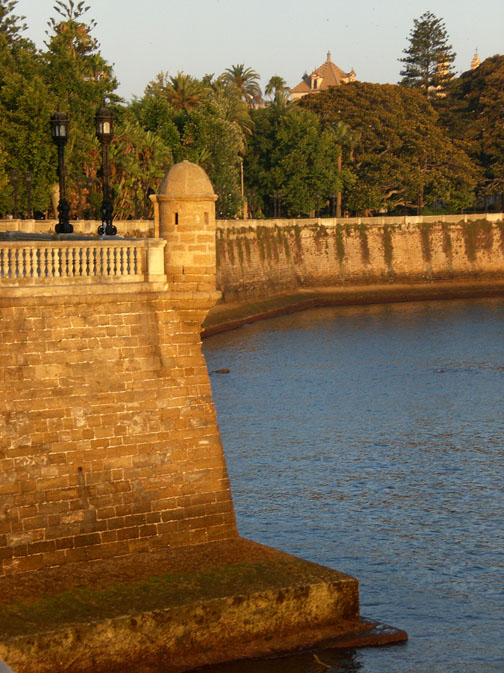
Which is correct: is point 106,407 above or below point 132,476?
above

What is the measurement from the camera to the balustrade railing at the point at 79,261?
61.1 ft

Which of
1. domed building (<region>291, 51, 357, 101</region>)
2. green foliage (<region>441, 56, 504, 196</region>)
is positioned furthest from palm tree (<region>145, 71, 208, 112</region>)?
domed building (<region>291, 51, 357, 101</region>)

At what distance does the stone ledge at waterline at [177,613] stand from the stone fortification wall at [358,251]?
54.9m

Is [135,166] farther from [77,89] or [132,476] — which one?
[132,476]

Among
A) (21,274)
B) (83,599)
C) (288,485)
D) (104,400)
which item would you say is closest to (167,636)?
(83,599)

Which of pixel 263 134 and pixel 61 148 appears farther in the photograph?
pixel 263 134

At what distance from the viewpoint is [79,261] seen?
755 inches

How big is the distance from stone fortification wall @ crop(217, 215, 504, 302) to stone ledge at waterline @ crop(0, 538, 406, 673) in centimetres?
5491

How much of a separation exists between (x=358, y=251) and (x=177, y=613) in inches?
2682

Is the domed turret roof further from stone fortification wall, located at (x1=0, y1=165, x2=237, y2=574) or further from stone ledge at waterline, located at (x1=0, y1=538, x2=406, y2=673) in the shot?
stone ledge at waterline, located at (x1=0, y1=538, x2=406, y2=673)

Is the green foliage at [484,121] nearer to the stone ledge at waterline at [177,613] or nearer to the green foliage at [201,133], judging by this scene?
the green foliage at [201,133]

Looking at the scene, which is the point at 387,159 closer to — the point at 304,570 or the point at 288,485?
the point at 288,485

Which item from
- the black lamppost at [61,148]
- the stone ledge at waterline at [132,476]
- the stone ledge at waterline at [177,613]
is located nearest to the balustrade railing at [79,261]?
the stone ledge at waterline at [132,476]

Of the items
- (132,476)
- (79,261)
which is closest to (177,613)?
(132,476)
